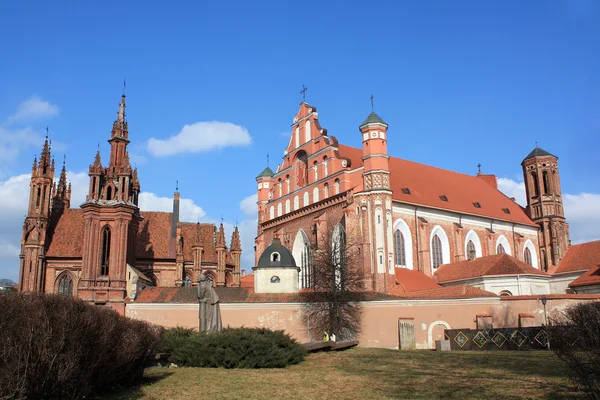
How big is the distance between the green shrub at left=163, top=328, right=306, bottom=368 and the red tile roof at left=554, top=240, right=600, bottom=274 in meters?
40.2

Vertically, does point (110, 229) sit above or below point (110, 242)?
above

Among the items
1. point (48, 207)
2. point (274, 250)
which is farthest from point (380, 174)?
point (48, 207)

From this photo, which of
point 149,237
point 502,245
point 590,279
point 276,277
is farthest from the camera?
point 149,237

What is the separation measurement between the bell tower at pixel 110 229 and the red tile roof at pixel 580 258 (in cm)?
3968

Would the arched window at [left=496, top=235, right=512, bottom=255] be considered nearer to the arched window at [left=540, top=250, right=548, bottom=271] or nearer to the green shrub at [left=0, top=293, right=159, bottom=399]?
the arched window at [left=540, top=250, right=548, bottom=271]

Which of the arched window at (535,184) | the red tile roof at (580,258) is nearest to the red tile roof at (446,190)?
the arched window at (535,184)

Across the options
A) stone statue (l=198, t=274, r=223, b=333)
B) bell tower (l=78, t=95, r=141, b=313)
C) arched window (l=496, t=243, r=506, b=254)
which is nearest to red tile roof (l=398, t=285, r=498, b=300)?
Result: stone statue (l=198, t=274, r=223, b=333)

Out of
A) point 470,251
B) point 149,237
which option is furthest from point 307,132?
point 149,237

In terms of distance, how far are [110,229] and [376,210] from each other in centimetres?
2183

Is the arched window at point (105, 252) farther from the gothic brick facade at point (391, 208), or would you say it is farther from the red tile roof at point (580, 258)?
the red tile roof at point (580, 258)

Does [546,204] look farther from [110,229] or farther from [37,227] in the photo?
[37,227]

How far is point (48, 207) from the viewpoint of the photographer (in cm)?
4981

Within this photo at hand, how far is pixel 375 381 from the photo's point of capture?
15.4m

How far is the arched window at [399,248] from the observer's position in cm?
4528
